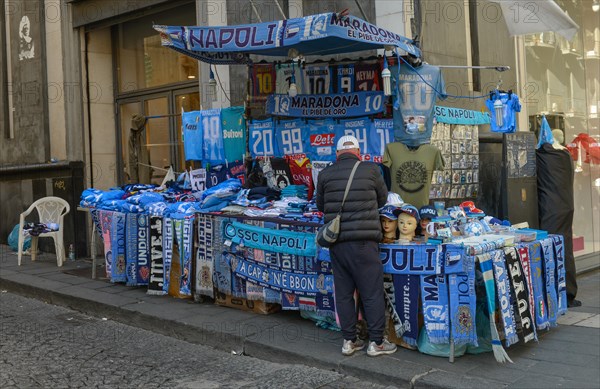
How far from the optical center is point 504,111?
7621 mm

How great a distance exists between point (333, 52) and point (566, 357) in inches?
160

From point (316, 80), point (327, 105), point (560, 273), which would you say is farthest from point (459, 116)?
point (560, 273)

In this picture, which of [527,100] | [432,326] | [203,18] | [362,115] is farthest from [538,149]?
[203,18]

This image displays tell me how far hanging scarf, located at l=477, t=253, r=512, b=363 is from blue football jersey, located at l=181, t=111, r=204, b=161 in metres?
4.71

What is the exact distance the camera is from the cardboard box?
6.78m

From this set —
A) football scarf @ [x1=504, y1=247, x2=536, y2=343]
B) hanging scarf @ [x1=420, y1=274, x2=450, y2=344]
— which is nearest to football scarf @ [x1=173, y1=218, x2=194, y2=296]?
→ hanging scarf @ [x1=420, y1=274, x2=450, y2=344]

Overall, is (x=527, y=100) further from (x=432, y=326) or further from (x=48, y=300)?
(x=48, y=300)

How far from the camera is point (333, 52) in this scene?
24.1ft

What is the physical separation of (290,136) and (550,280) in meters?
3.50

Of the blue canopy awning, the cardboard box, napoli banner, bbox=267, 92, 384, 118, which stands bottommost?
the cardboard box

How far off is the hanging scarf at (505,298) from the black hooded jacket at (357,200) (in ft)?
3.25

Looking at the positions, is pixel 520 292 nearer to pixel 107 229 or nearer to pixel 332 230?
pixel 332 230

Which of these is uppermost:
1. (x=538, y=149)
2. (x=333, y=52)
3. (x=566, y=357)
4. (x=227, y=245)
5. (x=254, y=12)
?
(x=254, y=12)

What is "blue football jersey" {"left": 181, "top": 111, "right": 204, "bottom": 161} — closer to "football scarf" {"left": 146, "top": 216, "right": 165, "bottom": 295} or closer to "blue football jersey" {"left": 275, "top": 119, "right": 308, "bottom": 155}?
"blue football jersey" {"left": 275, "top": 119, "right": 308, "bottom": 155}
